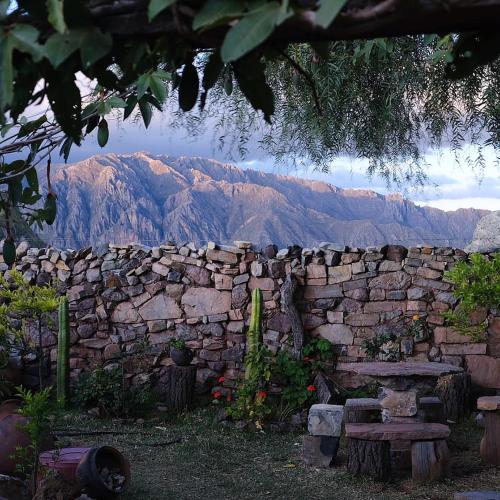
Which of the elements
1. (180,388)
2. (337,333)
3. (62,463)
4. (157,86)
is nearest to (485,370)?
(337,333)

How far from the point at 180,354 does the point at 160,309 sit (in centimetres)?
63

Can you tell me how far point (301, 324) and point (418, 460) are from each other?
2.52m

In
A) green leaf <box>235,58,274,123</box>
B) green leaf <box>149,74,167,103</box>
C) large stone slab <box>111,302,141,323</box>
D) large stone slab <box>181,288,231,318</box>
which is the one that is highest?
green leaf <box>149,74,167,103</box>

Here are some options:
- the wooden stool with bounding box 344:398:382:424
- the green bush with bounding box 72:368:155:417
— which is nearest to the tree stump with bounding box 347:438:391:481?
the wooden stool with bounding box 344:398:382:424

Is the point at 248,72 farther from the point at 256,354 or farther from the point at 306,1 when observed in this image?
the point at 256,354

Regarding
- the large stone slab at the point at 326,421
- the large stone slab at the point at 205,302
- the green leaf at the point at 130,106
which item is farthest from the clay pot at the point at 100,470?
the large stone slab at the point at 205,302

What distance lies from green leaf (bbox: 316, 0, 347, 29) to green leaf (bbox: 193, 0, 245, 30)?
136 mm

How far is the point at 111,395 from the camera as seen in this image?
7.24m

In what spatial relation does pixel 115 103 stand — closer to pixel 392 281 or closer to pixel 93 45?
pixel 93 45

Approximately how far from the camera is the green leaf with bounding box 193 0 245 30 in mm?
1137

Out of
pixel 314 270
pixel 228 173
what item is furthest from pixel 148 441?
pixel 228 173

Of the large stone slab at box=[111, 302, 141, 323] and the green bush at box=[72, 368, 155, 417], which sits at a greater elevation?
the large stone slab at box=[111, 302, 141, 323]

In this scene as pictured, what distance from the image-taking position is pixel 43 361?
321 inches

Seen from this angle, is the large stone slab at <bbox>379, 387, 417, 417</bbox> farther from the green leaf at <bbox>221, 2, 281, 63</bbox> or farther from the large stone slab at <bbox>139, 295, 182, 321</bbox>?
the green leaf at <bbox>221, 2, 281, 63</bbox>
